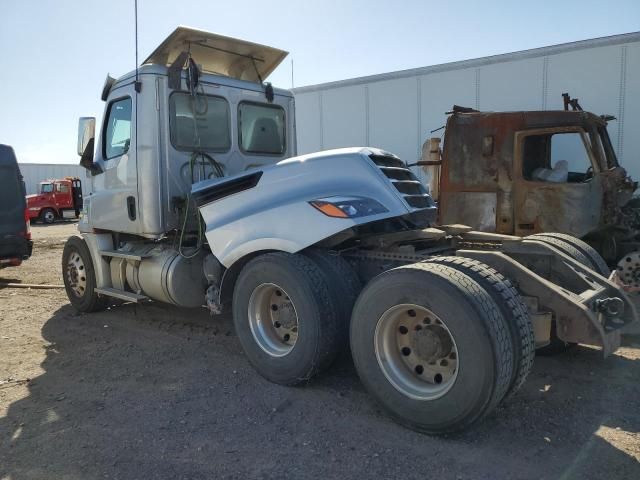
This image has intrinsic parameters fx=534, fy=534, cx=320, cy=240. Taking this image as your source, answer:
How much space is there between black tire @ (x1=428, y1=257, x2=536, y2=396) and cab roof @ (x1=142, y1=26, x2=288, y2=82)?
157 inches

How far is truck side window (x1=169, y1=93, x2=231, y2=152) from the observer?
5551mm

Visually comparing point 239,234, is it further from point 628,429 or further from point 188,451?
point 628,429

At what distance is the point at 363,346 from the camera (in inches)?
139

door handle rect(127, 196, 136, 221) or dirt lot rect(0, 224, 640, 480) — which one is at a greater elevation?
door handle rect(127, 196, 136, 221)

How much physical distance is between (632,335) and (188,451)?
4.55m

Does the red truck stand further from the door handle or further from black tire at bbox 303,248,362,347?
black tire at bbox 303,248,362,347

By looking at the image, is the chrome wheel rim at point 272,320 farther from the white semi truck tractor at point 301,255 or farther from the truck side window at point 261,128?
the truck side window at point 261,128

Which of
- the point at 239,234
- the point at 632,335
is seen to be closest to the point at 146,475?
the point at 239,234

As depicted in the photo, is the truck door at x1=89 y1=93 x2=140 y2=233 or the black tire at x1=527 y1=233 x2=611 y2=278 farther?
the truck door at x1=89 y1=93 x2=140 y2=233

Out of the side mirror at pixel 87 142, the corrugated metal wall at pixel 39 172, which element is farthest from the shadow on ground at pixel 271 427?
the corrugated metal wall at pixel 39 172

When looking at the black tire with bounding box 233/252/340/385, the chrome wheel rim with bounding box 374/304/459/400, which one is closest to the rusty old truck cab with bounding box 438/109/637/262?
the black tire with bounding box 233/252/340/385

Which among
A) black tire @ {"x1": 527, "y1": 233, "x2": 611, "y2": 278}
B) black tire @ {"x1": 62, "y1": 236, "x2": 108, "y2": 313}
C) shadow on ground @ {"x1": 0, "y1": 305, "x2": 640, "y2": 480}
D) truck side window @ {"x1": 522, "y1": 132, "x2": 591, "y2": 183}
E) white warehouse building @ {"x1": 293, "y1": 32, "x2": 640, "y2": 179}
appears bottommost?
shadow on ground @ {"x1": 0, "y1": 305, "x2": 640, "y2": 480}

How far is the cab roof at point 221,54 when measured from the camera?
5.69 metres

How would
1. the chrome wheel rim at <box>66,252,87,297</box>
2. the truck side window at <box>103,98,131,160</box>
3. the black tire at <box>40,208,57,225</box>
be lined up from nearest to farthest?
the truck side window at <box>103,98,131,160</box> < the chrome wheel rim at <box>66,252,87,297</box> < the black tire at <box>40,208,57,225</box>
